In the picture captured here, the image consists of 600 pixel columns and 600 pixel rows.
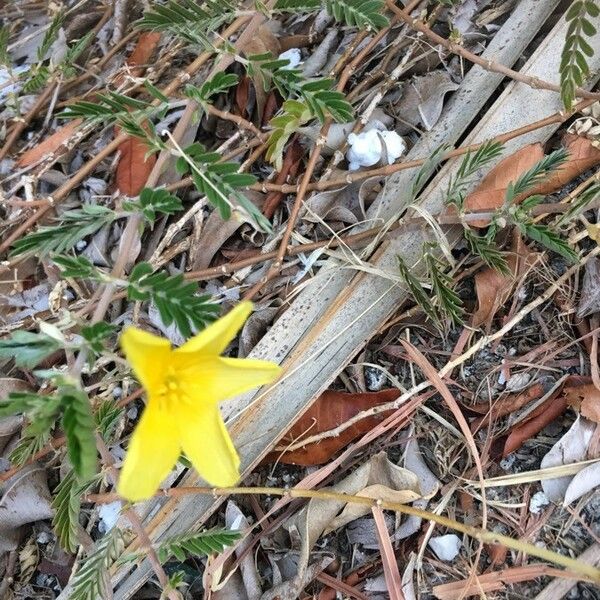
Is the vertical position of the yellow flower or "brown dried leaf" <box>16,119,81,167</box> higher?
the yellow flower

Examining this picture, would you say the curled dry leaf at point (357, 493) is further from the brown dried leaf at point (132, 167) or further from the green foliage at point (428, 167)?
the brown dried leaf at point (132, 167)

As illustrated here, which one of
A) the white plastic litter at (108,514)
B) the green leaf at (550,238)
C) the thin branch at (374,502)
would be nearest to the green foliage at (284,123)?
the green leaf at (550,238)

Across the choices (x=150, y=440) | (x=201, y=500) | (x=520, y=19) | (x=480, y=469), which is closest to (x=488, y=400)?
(x=480, y=469)

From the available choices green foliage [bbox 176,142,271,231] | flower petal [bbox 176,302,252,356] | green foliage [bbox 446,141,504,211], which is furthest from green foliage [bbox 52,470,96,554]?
green foliage [bbox 446,141,504,211]

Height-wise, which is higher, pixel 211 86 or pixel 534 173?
pixel 534 173

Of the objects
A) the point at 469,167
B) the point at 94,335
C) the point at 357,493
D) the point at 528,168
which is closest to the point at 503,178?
the point at 528,168

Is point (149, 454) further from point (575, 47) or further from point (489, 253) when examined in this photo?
point (575, 47)

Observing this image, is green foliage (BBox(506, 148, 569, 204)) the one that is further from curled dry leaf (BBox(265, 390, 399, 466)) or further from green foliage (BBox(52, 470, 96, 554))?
green foliage (BBox(52, 470, 96, 554))
